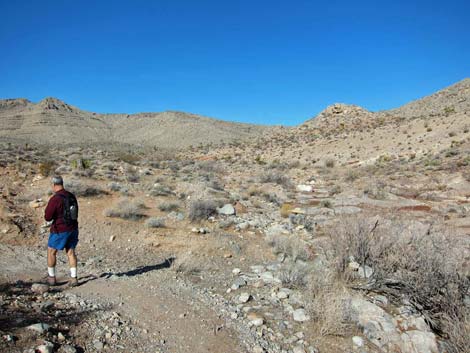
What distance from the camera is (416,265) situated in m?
5.28

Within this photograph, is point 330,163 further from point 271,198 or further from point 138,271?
point 138,271

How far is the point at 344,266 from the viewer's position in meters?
5.90

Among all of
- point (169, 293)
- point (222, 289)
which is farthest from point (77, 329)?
point (222, 289)

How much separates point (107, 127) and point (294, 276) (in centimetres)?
8986

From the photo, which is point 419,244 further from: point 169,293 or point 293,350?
point 169,293

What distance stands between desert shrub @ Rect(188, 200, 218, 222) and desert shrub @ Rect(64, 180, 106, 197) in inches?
131

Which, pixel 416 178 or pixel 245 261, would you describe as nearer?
pixel 245 261

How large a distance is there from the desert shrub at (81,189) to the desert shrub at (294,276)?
280 inches

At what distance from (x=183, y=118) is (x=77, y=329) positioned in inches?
3322

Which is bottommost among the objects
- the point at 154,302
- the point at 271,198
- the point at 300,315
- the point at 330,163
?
the point at 300,315

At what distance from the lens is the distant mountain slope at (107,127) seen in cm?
6812

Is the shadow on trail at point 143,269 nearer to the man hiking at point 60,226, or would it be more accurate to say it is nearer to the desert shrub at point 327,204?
the man hiking at point 60,226

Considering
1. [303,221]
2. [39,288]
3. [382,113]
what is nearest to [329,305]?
[39,288]

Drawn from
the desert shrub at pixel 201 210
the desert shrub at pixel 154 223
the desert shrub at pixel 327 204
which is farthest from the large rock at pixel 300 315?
Result: the desert shrub at pixel 327 204
